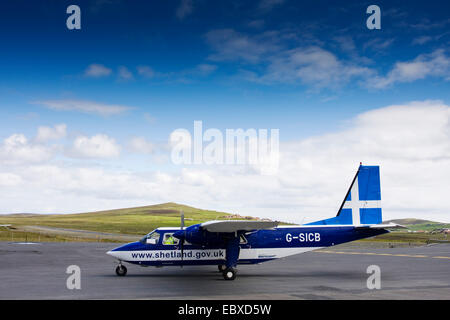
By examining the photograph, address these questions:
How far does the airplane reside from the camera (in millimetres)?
22359

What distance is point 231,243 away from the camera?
2252 centimetres

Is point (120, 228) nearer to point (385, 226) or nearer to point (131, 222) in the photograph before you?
point (131, 222)

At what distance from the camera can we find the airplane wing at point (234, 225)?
1989 centimetres

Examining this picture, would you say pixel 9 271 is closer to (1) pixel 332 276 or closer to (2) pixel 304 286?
(2) pixel 304 286

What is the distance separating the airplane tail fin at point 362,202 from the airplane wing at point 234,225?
5.87 metres

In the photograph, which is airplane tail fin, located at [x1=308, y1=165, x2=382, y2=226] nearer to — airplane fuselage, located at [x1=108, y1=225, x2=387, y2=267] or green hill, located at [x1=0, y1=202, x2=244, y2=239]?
airplane fuselage, located at [x1=108, y1=225, x2=387, y2=267]

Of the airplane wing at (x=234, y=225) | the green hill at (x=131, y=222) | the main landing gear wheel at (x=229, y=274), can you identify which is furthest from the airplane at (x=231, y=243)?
the green hill at (x=131, y=222)

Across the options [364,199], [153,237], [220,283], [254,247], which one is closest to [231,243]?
[254,247]

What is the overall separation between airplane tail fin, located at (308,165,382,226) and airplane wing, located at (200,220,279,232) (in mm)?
5870

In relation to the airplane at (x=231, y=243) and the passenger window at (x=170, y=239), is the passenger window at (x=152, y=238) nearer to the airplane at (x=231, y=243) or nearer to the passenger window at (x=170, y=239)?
the airplane at (x=231, y=243)
